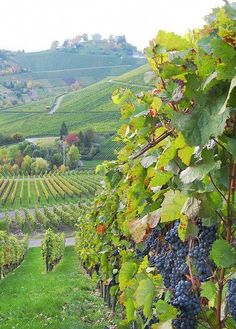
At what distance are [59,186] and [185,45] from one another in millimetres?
57064

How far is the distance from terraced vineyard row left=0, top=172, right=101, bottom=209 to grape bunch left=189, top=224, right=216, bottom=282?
49.9 metres

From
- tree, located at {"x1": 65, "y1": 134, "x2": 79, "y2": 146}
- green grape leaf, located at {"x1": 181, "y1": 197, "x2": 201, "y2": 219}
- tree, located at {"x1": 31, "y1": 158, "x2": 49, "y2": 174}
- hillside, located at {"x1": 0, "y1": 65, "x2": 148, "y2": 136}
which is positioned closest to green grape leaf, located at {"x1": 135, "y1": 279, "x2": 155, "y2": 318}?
green grape leaf, located at {"x1": 181, "y1": 197, "x2": 201, "y2": 219}

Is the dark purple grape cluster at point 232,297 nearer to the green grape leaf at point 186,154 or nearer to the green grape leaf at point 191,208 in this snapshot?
the green grape leaf at point 191,208

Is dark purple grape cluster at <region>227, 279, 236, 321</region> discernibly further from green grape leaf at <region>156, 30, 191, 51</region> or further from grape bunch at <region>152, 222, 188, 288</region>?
green grape leaf at <region>156, 30, 191, 51</region>

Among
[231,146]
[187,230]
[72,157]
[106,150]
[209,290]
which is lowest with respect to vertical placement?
[106,150]

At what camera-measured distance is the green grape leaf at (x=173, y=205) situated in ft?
5.62

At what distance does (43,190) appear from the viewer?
186 feet

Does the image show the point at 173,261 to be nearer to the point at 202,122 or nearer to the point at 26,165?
the point at 202,122

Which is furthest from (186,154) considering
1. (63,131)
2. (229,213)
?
(63,131)

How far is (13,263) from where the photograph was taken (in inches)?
925

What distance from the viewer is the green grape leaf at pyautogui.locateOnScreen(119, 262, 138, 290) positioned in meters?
2.31

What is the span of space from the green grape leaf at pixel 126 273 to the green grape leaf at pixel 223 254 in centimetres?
88

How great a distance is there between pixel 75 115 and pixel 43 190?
49.2 meters

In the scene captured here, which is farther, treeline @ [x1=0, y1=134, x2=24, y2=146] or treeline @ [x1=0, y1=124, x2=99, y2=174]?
treeline @ [x1=0, y1=134, x2=24, y2=146]
